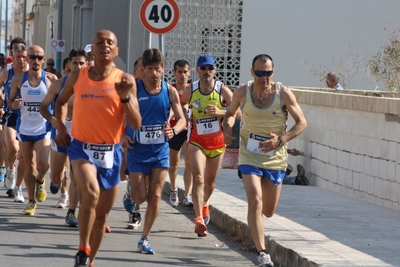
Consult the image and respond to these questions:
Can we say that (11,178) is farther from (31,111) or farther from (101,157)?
(101,157)

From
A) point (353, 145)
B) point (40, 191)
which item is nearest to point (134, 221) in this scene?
point (40, 191)

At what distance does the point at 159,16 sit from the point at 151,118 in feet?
20.4

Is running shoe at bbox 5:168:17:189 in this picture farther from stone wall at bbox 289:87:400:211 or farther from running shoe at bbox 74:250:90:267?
running shoe at bbox 74:250:90:267

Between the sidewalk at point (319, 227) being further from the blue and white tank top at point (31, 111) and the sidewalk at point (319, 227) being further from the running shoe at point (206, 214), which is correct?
the blue and white tank top at point (31, 111)

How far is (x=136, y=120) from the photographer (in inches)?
295

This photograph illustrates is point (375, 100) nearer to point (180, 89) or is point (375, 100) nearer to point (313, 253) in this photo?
point (180, 89)

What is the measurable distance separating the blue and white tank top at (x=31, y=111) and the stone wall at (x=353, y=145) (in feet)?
14.6

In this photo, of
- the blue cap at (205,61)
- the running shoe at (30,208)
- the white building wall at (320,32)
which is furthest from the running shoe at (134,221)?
the white building wall at (320,32)

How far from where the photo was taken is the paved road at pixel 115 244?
888 cm

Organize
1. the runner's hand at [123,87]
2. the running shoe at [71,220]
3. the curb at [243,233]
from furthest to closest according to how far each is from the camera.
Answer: the running shoe at [71,220] → the curb at [243,233] → the runner's hand at [123,87]

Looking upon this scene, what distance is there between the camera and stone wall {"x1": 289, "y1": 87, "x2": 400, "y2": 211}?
12461 millimetres

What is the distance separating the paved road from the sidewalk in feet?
0.93

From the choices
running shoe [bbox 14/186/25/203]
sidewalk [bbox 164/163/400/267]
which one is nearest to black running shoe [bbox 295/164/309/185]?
sidewalk [bbox 164/163/400/267]

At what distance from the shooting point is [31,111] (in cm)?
1216
